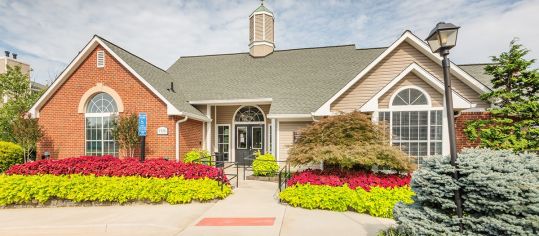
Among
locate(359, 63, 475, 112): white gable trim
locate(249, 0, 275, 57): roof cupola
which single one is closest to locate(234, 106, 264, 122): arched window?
locate(249, 0, 275, 57): roof cupola

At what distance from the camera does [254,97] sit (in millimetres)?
15023

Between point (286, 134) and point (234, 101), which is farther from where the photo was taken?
point (234, 101)

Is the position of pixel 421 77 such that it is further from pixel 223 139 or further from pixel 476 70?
pixel 223 139

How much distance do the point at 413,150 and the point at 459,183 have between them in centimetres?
640

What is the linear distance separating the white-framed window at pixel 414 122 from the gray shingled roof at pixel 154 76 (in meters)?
9.01

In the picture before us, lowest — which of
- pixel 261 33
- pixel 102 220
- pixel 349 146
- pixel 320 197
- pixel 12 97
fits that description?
pixel 102 220

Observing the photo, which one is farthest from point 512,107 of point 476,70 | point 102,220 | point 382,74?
point 102,220

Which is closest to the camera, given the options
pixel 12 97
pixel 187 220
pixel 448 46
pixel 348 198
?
pixel 448 46

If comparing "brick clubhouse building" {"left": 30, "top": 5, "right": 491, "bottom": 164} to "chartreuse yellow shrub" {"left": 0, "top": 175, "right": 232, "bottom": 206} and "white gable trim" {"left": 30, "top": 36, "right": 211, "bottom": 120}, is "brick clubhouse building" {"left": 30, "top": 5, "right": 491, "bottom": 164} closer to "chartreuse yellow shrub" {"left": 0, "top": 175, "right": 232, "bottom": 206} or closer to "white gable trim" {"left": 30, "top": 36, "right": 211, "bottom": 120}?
"white gable trim" {"left": 30, "top": 36, "right": 211, "bottom": 120}

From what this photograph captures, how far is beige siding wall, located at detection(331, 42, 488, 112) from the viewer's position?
1145cm

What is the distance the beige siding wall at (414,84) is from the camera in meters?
9.95

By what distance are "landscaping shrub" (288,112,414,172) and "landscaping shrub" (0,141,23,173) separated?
1417 centimetres

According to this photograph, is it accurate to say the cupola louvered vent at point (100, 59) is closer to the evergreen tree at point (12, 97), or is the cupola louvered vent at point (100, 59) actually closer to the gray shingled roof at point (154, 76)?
the gray shingled roof at point (154, 76)

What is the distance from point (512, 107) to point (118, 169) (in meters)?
13.4
